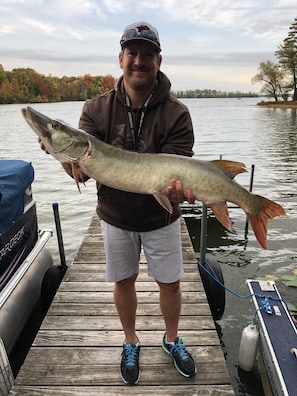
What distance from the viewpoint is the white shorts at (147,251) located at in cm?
286

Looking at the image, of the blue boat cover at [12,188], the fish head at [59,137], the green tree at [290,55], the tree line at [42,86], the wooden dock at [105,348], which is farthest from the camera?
the tree line at [42,86]

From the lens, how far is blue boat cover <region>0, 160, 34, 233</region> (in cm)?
407

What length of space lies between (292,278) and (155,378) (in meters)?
4.18

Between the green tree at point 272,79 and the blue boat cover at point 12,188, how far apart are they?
76.4 meters

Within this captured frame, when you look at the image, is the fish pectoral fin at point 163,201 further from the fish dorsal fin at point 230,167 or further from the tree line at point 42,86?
the tree line at point 42,86

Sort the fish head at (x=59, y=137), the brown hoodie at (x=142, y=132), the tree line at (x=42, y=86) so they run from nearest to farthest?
the fish head at (x=59, y=137), the brown hoodie at (x=142, y=132), the tree line at (x=42, y=86)

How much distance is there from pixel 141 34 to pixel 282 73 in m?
80.3

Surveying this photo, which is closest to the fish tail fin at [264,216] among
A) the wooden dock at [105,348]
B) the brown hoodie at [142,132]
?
the brown hoodie at [142,132]

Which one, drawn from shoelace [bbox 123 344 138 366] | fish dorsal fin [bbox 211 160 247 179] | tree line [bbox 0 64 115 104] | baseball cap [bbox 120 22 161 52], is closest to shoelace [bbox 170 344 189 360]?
shoelace [bbox 123 344 138 366]

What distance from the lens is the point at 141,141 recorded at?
8.93 ft

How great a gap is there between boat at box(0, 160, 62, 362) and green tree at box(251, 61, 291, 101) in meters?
76.3

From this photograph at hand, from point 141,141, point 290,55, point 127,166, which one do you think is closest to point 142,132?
point 141,141

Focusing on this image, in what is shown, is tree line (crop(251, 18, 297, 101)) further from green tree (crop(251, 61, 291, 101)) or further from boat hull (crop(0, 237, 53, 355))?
boat hull (crop(0, 237, 53, 355))

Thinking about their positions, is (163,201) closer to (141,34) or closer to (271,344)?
(141,34)
